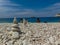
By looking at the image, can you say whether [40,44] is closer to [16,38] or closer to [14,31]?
[16,38]

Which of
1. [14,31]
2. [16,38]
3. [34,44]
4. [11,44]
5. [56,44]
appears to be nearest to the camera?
[56,44]

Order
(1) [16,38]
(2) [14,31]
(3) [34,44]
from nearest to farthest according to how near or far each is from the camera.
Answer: (3) [34,44] < (1) [16,38] < (2) [14,31]

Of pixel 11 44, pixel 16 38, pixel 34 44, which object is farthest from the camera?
pixel 16 38

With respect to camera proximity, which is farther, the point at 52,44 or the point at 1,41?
the point at 1,41

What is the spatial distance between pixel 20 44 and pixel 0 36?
1787 millimetres

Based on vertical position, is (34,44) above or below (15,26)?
below

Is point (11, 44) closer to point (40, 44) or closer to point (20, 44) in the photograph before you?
point (20, 44)

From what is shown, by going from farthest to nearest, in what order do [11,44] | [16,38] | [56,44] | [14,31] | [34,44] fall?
[14,31]
[16,38]
[34,44]
[11,44]
[56,44]

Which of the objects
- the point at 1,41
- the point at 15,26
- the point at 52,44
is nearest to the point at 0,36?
the point at 1,41

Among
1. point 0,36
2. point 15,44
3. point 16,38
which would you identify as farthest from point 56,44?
point 0,36

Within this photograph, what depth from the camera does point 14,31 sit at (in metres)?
8.18

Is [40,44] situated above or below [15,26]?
below

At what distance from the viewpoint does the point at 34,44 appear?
21.3ft

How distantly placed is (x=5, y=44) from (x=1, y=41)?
0.64 m
